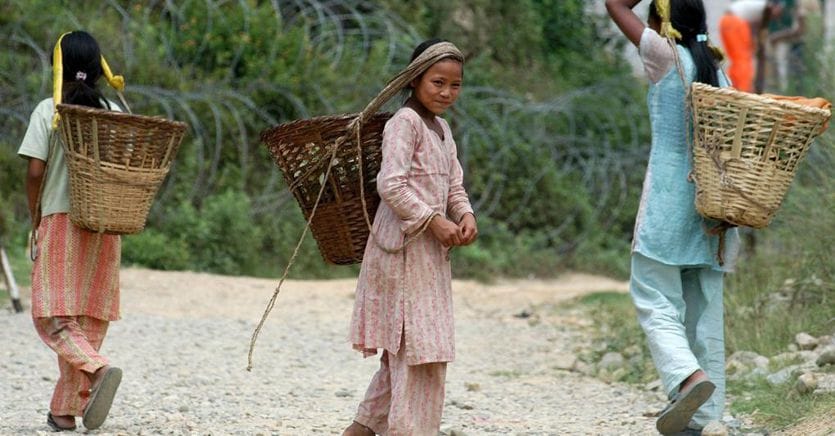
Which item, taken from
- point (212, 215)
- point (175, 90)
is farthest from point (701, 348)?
point (175, 90)

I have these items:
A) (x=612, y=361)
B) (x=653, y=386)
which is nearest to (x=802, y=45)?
(x=612, y=361)

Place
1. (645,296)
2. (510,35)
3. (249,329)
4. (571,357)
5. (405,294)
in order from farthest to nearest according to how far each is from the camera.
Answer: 1. (510,35)
2. (249,329)
3. (571,357)
4. (645,296)
5. (405,294)

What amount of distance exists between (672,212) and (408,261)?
43.4 inches

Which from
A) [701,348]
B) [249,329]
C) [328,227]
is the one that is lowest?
[249,329]

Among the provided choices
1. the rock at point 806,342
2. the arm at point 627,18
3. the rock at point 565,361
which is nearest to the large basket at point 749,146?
the arm at point 627,18

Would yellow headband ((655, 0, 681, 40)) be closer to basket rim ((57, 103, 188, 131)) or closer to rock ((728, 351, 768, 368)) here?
basket rim ((57, 103, 188, 131))

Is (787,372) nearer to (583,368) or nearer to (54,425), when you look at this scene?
(583,368)

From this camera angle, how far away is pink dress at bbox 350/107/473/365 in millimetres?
4719

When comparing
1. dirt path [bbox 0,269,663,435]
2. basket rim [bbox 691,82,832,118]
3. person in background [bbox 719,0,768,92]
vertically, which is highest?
person in background [bbox 719,0,768,92]

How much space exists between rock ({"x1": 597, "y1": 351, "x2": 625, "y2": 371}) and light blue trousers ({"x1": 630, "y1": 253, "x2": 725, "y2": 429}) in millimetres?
2426

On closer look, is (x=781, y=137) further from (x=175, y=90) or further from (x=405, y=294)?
(x=175, y=90)

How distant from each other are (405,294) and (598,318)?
5020 millimetres

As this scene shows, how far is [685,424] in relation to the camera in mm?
4953

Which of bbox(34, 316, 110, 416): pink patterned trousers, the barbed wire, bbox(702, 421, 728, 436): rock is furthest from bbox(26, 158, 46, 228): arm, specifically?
the barbed wire
